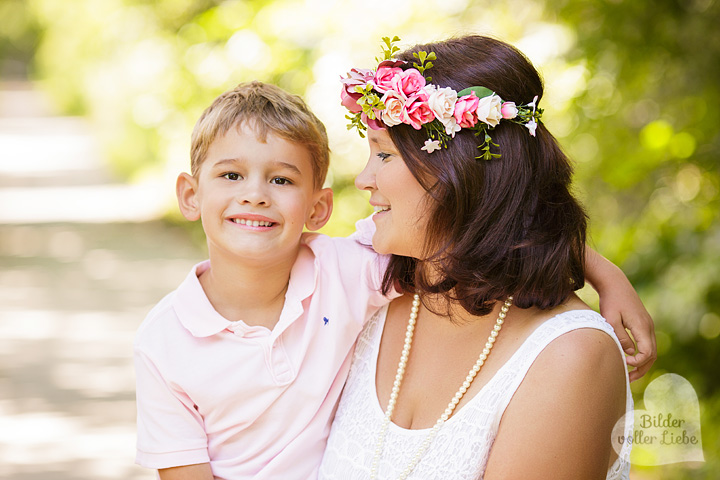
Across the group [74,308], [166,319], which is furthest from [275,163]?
[74,308]

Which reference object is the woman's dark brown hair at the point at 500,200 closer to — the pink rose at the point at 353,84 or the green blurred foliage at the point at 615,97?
the pink rose at the point at 353,84

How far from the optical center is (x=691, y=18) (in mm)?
4367

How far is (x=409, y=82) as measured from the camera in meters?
2.21

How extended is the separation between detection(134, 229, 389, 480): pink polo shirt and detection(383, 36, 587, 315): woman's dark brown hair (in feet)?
1.41

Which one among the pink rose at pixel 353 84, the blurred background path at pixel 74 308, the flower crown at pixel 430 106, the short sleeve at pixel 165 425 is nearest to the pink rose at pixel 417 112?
the flower crown at pixel 430 106

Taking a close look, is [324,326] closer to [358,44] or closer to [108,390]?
[108,390]

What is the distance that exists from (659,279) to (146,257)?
710cm

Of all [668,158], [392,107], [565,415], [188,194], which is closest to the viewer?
[565,415]

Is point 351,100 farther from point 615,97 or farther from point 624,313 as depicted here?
point 615,97

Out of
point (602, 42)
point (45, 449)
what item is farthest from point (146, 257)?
point (602, 42)

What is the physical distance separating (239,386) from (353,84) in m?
0.91

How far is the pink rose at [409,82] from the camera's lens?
219 cm

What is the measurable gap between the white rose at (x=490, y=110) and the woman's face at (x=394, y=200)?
243 millimetres

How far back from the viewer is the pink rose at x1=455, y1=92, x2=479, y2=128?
210 cm
